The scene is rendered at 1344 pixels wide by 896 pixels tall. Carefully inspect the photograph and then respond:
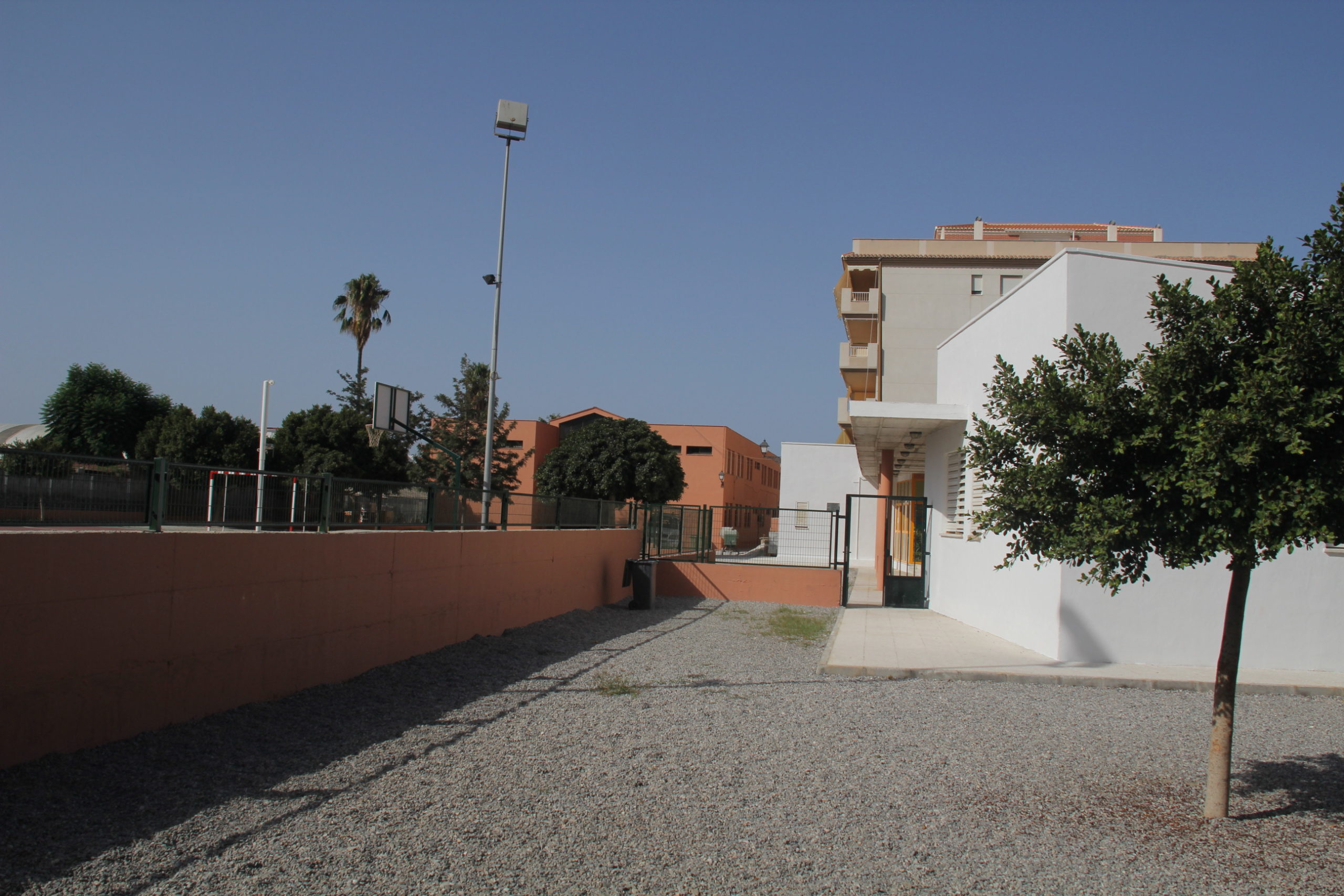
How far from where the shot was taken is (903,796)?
19.6ft

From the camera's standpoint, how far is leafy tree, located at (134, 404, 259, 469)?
3575 cm

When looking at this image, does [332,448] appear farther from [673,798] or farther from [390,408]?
[673,798]

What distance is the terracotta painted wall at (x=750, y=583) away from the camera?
19188 mm

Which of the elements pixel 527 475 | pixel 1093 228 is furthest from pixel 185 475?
pixel 527 475

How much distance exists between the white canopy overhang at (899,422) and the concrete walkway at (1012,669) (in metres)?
3.96

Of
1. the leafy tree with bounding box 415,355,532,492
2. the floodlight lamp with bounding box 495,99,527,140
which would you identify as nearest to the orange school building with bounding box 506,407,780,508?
the leafy tree with bounding box 415,355,532,492

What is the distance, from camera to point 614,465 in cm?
4775

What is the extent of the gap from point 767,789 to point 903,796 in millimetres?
836

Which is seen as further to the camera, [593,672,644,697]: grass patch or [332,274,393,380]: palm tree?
[332,274,393,380]: palm tree

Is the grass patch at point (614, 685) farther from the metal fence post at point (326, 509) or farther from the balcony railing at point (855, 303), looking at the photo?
the balcony railing at point (855, 303)

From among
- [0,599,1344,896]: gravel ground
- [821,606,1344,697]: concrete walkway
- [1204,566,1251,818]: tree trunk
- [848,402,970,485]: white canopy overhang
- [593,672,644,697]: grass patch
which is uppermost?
[848,402,970,485]: white canopy overhang

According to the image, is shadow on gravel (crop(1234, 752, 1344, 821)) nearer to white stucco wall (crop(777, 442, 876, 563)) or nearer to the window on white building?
the window on white building

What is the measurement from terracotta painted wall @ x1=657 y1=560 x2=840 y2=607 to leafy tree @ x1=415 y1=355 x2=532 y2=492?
18.7 m

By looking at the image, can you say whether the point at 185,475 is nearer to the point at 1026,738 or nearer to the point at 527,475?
the point at 1026,738
